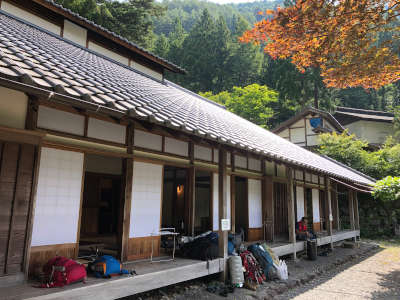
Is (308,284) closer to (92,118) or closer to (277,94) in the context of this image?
(92,118)

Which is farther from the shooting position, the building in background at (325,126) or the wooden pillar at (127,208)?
the building in background at (325,126)

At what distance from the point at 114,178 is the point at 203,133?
6.14m

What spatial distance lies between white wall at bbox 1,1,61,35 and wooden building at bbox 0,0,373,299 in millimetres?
24

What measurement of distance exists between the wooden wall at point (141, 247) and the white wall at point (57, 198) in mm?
1035

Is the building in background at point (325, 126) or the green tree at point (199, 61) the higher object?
the green tree at point (199, 61)

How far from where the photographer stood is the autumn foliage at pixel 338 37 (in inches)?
272

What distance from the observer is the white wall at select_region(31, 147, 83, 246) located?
4078mm

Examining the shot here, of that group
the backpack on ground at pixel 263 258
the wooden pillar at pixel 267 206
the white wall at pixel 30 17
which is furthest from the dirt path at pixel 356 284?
the white wall at pixel 30 17

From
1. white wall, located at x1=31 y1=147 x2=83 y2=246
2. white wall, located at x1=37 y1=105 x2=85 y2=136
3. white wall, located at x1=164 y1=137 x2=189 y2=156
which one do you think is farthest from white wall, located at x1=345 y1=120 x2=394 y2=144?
white wall, located at x1=31 y1=147 x2=83 y2=246

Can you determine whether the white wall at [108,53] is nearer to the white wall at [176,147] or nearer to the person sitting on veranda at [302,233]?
the white wall at [176,147]

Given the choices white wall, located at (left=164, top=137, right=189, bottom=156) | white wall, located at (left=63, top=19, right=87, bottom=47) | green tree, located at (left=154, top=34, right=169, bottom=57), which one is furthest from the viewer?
green tree, located at (left=154, top=34, right=169, bottom=57)

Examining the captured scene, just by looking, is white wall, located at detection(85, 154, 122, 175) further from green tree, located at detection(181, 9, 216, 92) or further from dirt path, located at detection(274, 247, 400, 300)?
green tree, located at detection(181, 9, 216, 92)

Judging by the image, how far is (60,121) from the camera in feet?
14.2

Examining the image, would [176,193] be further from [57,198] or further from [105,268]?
[105,268]
